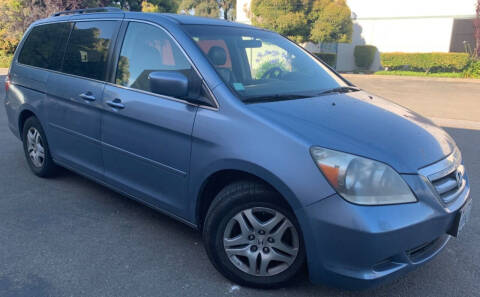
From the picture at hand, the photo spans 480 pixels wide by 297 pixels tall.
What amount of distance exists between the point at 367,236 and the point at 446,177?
758mm

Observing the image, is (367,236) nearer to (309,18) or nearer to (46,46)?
(46,46)

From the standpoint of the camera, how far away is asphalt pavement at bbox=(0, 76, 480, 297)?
2.65 m

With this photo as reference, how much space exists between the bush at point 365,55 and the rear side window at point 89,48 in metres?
23.7

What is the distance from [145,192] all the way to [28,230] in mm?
1081

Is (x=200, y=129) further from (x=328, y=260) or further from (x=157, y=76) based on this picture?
(x=328, y=260)

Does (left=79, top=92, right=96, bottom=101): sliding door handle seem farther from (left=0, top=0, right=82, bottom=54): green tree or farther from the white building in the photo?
the white building

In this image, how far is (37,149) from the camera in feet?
14.8

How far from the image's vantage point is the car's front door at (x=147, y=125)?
2.87 metres

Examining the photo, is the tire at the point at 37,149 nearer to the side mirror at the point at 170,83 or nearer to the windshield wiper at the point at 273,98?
the side mirror at the point at 170,83

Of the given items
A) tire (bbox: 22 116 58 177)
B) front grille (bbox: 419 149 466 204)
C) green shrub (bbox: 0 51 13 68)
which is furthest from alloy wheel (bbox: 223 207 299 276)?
green shrub (bbox: 0 51 13 68)

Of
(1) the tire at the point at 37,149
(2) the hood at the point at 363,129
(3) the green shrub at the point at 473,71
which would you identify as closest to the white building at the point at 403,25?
(3) the green shrub at the point at 473,71

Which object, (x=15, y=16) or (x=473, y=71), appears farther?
(x=15, y=16)

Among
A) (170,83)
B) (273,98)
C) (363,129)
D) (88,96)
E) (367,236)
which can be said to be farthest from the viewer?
(88,96)

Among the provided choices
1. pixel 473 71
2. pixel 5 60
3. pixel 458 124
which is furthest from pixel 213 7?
pixel 458 124
